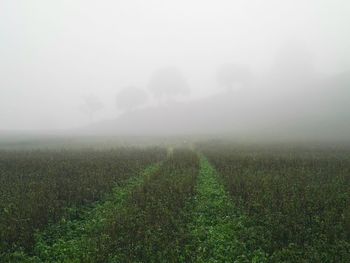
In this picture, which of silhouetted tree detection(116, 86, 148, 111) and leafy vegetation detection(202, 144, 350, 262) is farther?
silhouetted tree detection(116, 86, 148, 111)

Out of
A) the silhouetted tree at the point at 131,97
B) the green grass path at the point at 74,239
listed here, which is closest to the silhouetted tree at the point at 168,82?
the silhouetted tree at the point at 131,97

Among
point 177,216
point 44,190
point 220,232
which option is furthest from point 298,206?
point 44,190

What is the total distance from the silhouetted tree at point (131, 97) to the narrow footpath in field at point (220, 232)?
12104cm

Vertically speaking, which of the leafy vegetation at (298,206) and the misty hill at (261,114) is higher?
the misty hill at (261,114)

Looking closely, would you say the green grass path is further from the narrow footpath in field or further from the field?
the narrow footpath in field

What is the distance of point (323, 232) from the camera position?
10867 millimetres

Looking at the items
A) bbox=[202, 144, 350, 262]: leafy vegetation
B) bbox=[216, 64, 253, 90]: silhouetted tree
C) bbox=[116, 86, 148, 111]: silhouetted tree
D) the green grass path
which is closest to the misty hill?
bbox=[116, 86, 148, 111]: silhouetted tree

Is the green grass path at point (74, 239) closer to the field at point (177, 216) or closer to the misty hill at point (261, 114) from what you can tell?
the field at point (177, 216)

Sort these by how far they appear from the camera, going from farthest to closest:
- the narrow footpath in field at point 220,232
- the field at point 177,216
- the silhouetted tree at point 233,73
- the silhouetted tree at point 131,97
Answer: the silhouetted tree at point 131,97 → the silhouetted tree at point 233,73 → the field at point 177,216 → the narrow footpath in field at point 220,232

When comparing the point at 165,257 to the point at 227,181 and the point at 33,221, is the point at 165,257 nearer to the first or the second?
the point at 33,221

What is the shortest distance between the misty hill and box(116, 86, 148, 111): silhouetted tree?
4190 mm

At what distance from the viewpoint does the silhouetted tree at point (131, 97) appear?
443 feet

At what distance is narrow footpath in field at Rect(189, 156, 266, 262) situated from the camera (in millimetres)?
9688

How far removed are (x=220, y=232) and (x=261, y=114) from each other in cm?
8922
